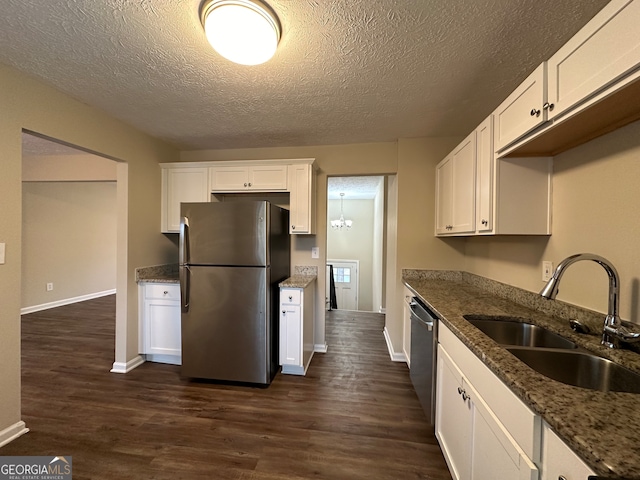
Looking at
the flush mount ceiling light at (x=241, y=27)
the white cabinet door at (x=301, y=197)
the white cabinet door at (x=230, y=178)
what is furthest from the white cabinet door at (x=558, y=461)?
the white cabinet door at (x=230, y=178)

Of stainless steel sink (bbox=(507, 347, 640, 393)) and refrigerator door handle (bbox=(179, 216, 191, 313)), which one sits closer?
stainless steel sink (bbox=(507, 347, 640, 393))

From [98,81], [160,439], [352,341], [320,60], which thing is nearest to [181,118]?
[98,81]

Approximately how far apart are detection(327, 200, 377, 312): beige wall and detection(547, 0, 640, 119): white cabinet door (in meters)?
6.06

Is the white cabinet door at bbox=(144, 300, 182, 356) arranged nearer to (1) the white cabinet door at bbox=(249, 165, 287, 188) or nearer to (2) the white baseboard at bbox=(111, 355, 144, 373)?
(2) the white baseboard at bbox=(111, 355, 144, 373)

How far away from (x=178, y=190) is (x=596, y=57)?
333 cm

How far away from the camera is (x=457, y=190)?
216 cm

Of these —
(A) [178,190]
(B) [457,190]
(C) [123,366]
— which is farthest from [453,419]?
(A) [178,190]

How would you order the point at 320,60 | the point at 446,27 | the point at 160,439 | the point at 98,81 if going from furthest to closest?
the point at 98,81, the point at 160,439, the point at 320,60, the point at 446,27

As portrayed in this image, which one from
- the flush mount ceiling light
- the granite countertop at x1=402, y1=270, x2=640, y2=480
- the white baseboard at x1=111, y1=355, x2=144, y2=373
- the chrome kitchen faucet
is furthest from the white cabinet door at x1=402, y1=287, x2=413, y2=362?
the white baseboard at x1=111, y1=355, x2=144, y2=373

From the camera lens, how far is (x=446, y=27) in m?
1.31

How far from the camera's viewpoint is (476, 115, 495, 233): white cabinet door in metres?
1.66

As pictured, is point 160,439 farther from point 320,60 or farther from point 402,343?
point 320,60

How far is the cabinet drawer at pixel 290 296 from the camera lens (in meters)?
2.43

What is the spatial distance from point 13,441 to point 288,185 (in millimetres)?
2748
